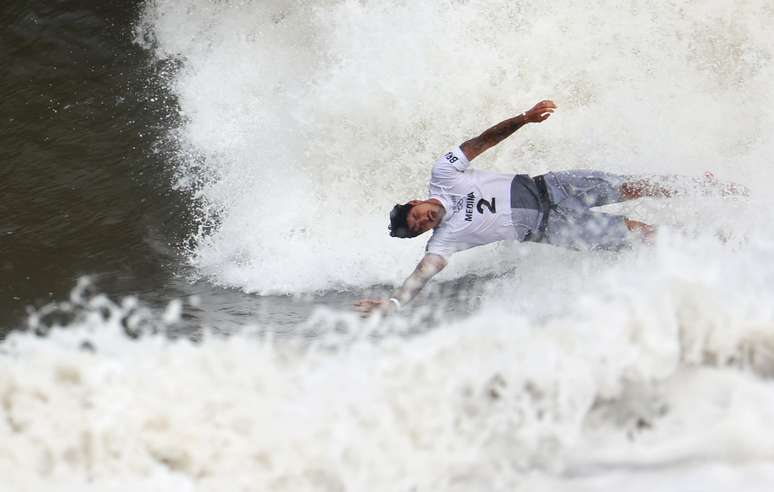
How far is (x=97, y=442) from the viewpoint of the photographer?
2777 mm

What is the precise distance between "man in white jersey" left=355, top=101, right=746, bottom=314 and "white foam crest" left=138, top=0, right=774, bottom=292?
1.03m

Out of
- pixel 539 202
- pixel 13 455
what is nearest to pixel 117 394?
pixel 13 455

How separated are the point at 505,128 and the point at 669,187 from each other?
0.89 m

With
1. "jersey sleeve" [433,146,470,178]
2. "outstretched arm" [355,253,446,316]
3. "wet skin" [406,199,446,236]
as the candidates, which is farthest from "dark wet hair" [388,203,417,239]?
"jersey sleeve" [433,146,470,178]

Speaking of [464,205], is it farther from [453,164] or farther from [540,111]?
[540,111]

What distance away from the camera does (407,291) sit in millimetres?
3967

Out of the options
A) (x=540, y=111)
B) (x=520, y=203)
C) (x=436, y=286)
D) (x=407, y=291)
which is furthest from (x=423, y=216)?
(x=436, y=286)

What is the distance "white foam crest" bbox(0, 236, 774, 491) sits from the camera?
2.69 metres

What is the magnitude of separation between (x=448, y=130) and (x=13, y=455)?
3981mm

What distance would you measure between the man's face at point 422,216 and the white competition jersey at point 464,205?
0.08 m

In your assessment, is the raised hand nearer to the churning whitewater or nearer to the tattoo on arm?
the tattoo on arm

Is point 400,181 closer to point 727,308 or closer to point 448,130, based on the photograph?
point 448,130

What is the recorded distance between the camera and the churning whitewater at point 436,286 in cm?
276

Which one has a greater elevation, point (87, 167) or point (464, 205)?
point (87, 167)
